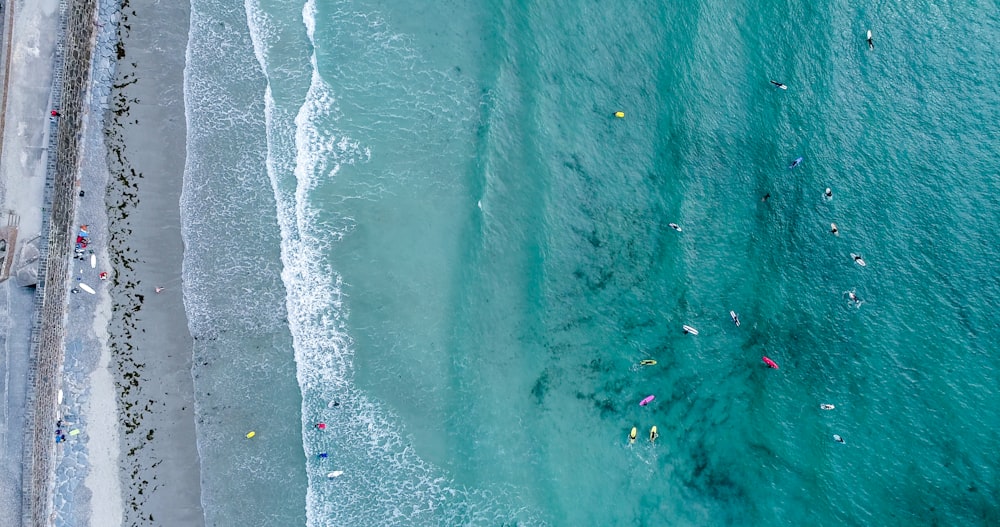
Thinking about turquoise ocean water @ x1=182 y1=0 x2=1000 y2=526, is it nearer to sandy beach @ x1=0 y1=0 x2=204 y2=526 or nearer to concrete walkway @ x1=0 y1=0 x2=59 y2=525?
sandy beach @ x1=0 y1=0 x2=204 y2=526

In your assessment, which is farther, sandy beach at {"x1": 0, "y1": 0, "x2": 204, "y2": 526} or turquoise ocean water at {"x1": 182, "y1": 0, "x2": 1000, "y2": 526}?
turquoise ocean water at {"x1": 182, "y1": 0, "x2": 1000, "y2": 526}

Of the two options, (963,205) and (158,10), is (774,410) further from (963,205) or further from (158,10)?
(158,10)

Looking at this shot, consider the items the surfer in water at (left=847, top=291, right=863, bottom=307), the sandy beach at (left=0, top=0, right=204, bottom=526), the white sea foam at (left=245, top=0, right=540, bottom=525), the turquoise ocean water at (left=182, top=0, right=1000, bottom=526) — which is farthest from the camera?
the surfer in water at (left=847, top=291, right=863, bottom=307)

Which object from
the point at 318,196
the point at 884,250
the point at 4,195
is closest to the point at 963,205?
the point at 884,250

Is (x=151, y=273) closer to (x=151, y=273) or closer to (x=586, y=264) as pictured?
(x=151, y=273)

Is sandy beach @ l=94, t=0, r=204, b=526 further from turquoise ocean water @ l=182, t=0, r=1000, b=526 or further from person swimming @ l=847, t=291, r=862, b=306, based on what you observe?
person swimming @ l=847, t=291, r=862, b=306

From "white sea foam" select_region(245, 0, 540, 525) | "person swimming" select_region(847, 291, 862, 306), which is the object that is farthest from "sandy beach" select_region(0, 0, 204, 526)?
"person swimming" select_region(847, 291, 862, 306)

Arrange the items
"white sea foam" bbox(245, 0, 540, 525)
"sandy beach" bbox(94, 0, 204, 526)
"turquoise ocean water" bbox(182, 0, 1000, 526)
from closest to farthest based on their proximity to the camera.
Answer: "sandy beach" bbox(94, 0, 204, 526) < "white sea foam" bbox(245, 0, 540, 525) < "turquoise ocean water" bbox(182, 0, 1000, 526)

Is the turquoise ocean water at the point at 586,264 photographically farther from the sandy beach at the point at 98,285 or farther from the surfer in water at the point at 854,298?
the sandy beach at the point at 98,285
